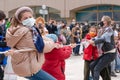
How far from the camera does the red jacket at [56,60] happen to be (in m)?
6.69

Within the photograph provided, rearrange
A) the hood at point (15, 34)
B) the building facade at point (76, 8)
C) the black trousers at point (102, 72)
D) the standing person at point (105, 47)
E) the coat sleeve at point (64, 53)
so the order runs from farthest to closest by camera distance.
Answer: the building facade at point (76, 8), the black trousers at point (102, 72), the standing person at point (105, 47), the coat sleeve at point (64, 53), the hood at point (15, 34)

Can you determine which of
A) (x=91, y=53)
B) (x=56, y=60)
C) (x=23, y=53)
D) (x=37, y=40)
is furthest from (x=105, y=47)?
(x=23, y=53)

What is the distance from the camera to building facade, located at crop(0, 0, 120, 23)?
36.7 m

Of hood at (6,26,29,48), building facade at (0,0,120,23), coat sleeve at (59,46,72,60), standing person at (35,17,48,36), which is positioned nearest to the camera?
hood at (6,26,29,48)

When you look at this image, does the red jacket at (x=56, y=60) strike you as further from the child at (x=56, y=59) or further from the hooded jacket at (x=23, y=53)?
the hooded jacket at (x=23, y=53)

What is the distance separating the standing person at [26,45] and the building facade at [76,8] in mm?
30677

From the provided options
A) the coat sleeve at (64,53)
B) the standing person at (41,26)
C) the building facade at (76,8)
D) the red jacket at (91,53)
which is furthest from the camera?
the building facade at (76,8)

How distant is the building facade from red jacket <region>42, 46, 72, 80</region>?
2948cm

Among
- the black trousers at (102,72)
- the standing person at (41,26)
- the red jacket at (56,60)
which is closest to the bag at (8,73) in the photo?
the standing person at (41,26)

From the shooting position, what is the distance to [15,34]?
18.0 ft

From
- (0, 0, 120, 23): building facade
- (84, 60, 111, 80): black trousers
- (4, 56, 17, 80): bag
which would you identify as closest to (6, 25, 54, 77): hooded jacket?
(4, 56, 17, 80): bag

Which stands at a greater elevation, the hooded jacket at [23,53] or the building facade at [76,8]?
the hooded jacket at [23,53]

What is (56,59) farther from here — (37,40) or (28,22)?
(28,22)

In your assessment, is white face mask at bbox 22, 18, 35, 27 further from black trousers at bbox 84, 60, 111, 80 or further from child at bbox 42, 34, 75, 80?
black trousers at bbox 84, 60, 111, 80
